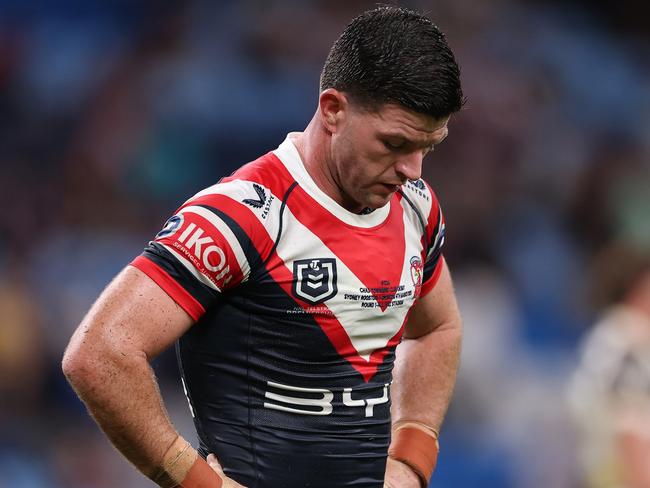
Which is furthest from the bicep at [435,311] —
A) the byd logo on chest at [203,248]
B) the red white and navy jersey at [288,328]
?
the byd logo on chest at [203,248]

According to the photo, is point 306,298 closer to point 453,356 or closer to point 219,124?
point 453,356

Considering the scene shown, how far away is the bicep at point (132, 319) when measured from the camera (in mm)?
2584

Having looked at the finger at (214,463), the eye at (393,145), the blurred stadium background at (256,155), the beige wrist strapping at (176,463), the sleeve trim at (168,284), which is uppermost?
the eye at (393,145)

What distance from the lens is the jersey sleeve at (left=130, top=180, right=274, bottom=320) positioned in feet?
8.75

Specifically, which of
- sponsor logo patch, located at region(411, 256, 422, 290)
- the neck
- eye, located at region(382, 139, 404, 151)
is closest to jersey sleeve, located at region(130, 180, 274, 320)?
the neck

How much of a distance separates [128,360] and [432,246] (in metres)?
1.04

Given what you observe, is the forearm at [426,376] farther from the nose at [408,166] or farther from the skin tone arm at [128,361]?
the skin tone arm at [128,361]

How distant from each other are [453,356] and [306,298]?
0.81 m

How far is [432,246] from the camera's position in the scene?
10.7 ft

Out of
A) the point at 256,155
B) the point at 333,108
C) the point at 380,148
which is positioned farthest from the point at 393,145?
the point at 256,155

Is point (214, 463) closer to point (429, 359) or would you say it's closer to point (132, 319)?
point (132, 319)

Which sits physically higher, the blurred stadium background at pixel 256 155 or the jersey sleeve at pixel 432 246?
the jersey sleeve at pixel 432 246

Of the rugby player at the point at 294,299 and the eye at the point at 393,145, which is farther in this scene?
the eye at the point at 393,145

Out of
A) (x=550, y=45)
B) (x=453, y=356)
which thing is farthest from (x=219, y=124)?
(x=453, y=356)
